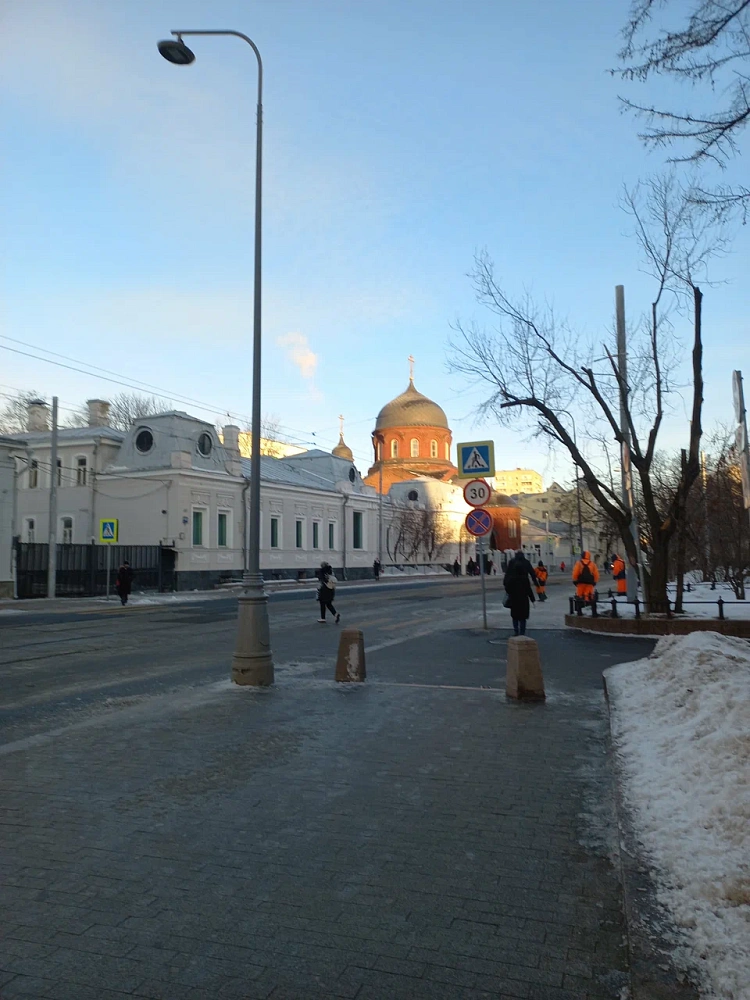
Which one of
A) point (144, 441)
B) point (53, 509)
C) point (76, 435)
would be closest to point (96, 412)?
point (76, 435)

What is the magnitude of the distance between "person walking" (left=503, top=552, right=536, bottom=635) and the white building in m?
29.3

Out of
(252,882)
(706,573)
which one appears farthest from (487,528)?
(706,573)

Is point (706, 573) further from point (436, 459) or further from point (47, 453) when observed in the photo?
point (436, 459)

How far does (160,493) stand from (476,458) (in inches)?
1154

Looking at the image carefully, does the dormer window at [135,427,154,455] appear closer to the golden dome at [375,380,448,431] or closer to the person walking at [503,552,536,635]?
the person walking at [503,552,536,635]

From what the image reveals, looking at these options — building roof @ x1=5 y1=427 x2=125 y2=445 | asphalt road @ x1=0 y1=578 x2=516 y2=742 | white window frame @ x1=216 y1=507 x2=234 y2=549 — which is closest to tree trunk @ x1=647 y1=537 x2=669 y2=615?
asphalt road @ x1=0 y1=578 x2=516 y2=742

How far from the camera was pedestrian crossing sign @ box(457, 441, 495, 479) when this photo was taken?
56.0 ft

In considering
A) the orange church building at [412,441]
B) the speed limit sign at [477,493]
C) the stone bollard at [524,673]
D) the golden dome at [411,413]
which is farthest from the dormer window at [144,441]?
the golden dome at [411,413]

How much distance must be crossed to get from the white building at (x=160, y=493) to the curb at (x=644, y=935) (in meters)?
38.8

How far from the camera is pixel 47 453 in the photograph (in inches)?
1799

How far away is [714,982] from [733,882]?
0.79m

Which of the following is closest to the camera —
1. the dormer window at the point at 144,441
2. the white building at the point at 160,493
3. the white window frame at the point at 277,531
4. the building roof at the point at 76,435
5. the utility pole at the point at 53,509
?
the utility pole at the point at 53,509

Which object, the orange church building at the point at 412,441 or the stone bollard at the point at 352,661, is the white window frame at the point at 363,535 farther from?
the stone bollard at the point at 352,661

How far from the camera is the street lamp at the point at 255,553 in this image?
33.6 ft
